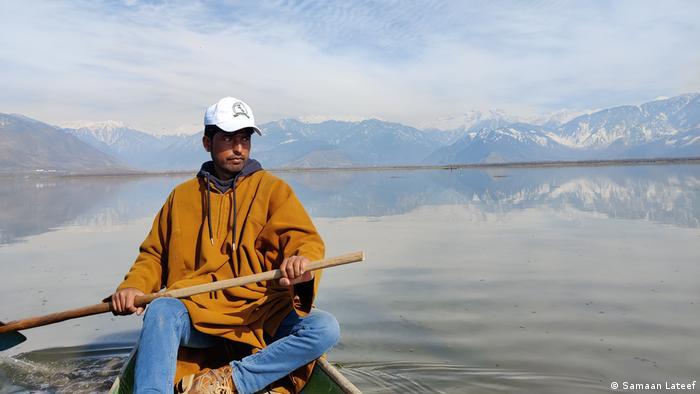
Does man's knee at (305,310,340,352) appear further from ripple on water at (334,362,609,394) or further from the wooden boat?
ripple on water at (334,362,609,394)

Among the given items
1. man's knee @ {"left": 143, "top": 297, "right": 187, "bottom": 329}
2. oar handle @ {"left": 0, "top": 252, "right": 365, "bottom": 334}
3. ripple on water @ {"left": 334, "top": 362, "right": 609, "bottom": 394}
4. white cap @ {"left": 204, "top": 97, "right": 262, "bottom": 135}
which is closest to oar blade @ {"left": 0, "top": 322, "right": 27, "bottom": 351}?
oar handle @ {"left": 0, "top": 252, "right": 365, "bottom": 334}

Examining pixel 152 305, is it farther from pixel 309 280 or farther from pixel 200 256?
pixel 309 280

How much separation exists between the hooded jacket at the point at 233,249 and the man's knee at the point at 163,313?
10 centimetres

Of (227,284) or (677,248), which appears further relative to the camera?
(677,248)

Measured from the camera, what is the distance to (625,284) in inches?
368

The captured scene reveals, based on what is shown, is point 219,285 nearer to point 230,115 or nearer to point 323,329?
point 323,329

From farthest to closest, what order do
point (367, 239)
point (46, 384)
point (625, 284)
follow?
point (367, 239) < point (625, 284) < point (46, 384)

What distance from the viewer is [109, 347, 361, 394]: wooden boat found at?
391cm

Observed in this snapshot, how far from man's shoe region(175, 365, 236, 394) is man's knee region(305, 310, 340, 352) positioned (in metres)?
0.66

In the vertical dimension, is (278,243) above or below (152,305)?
above

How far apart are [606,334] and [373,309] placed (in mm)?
3004

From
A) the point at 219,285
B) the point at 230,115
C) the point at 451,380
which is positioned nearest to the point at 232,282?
the point at 219,285

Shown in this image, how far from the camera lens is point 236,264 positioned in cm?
401

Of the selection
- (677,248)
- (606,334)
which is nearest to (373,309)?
(606,334)
